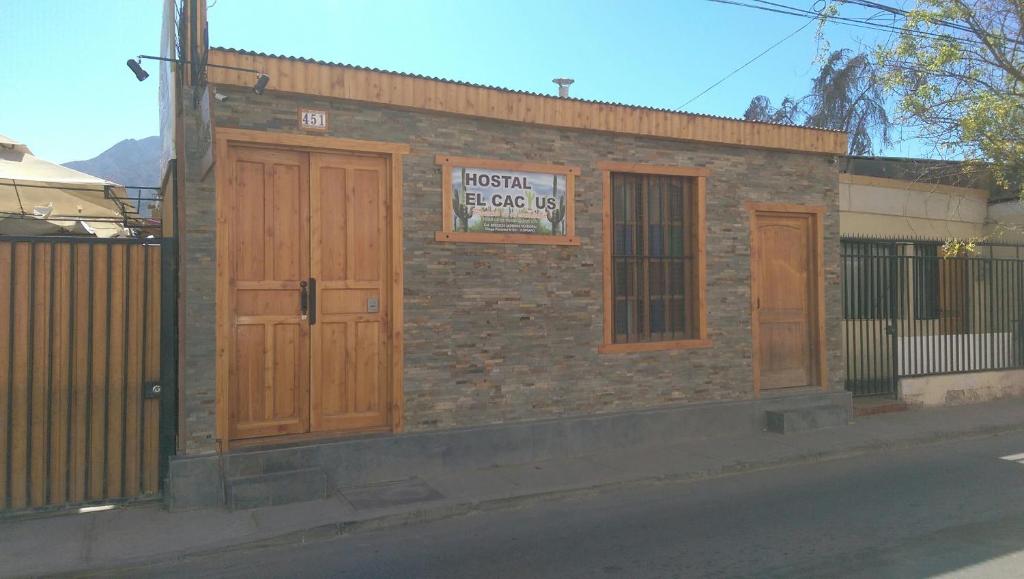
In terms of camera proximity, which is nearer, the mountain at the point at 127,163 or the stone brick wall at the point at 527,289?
the stone brick wall at the point at 527,289

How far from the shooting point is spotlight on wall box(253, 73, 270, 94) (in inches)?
253

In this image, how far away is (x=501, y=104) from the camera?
317 inches

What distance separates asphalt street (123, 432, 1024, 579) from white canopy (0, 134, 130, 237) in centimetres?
652

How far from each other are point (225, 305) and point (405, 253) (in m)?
1.80

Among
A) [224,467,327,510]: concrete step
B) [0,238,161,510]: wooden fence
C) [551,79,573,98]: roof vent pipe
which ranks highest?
[551,79,573,98]: roof vent pipe

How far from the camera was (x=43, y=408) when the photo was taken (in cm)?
630

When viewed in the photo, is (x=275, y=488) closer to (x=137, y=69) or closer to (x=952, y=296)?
(x=137, y=69)

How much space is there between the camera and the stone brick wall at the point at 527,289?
757cm

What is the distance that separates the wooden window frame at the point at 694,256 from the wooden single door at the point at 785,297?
0.88 metres

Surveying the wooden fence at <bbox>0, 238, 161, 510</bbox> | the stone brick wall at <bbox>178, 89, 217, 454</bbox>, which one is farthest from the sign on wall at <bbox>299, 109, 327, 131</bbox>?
the wooden fence at <bbox>0, 238, 161, 510</bbox>

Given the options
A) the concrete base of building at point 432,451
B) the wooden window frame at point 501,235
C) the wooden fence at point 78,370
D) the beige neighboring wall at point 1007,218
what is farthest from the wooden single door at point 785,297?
the wooden fence at point 78,370

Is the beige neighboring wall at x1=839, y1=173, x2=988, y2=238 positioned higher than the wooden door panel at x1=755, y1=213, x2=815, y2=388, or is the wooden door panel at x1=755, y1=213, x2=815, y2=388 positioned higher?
the beige neighboring wall at x1=839, y1=173, x2=988, y2=238

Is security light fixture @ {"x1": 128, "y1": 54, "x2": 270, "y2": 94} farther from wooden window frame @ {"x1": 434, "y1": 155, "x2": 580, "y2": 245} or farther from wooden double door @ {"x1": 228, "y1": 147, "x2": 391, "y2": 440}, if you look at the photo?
wooden window frame @ {"x1": 434, "y1": 155, "x2": 580, "y2": 245}

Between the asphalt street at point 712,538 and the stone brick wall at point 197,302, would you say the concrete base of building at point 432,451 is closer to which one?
the stone brick wall at point 197,302
